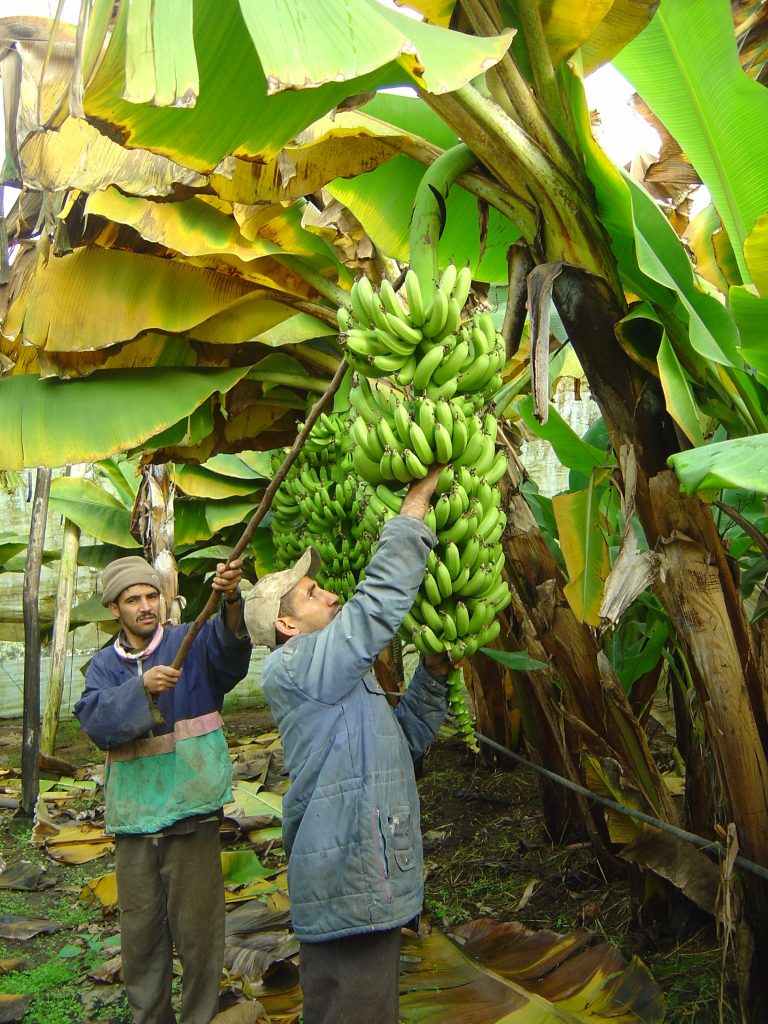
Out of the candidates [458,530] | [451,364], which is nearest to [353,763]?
[458,530]

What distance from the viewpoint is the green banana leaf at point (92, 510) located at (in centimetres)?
693

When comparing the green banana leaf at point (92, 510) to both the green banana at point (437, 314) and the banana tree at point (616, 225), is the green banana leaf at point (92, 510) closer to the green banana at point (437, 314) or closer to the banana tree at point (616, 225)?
the banana tree at point (616, 225)

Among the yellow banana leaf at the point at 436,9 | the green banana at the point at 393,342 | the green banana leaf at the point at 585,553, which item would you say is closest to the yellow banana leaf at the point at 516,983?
the green banana leaf at the point at 585,553

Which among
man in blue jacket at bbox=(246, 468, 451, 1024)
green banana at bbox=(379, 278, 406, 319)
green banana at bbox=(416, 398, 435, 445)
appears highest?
green banana at bbox=(379, 278, 406, 319)

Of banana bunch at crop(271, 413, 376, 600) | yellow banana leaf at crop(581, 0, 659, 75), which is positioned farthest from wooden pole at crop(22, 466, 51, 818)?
yellow banana leaf at crop(581, 0, 659, 75)

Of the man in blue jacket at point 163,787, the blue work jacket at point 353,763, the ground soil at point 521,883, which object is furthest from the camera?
the man in blue jacket at point 163,787

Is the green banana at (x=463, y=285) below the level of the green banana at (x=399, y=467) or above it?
above

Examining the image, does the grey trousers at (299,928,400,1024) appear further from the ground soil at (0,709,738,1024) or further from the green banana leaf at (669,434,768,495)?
the green banana leaf at (669,434,768,495)

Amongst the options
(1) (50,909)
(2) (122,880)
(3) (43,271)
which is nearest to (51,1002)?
(2) (122,880)

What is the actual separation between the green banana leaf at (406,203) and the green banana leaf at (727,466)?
4.14 feet

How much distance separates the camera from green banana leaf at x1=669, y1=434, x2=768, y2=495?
147 cm

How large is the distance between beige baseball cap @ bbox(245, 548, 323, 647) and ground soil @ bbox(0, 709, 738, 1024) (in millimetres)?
765

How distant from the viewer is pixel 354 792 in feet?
6.06

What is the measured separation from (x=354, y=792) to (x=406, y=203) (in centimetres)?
189
